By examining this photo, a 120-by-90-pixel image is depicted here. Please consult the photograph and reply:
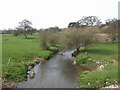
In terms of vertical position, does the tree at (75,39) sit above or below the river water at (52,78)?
above

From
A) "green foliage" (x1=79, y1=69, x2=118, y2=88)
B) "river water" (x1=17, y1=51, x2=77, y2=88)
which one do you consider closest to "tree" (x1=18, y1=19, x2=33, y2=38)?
"river water" (x1=17, y1=51, x2=77, y2=88)

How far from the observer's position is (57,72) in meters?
Answer: 42.9

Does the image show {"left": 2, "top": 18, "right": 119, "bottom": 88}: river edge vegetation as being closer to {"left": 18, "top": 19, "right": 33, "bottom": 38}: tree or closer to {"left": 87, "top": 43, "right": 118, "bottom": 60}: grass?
{"left": 87, "top": 43, "right": 118, "bottom": 60}: grass

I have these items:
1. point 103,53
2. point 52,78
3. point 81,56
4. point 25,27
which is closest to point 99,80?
point 52,78

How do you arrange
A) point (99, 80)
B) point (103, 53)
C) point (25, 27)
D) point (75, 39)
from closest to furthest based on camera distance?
1. point (99, 80)
2. point (103, 53)
3. point (75, 39)
4. point (25, 27)

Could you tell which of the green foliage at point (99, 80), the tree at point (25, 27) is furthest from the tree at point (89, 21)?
the green foliage at point (99, 80)

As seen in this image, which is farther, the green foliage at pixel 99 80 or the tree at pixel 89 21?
the tree at pixel 89 21

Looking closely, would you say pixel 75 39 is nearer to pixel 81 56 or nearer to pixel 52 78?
pixel 81 56

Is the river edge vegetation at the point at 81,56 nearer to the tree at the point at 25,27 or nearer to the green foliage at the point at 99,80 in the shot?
the green foliage at the point at 99,80

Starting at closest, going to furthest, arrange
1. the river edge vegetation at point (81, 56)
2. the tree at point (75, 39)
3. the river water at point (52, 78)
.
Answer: the river water at point (52, 78) → the river edge vegetation at point (81, 56) → the tree at point (75, 39)

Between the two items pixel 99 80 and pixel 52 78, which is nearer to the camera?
pixel 99 80

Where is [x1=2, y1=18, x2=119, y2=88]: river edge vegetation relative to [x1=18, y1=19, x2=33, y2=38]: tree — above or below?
below

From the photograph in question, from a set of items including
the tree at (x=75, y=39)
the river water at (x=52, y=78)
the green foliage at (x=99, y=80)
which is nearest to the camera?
the green foliage at (x=99, y=80)

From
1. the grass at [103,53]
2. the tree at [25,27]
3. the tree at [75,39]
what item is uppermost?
the tree at [25,27]
